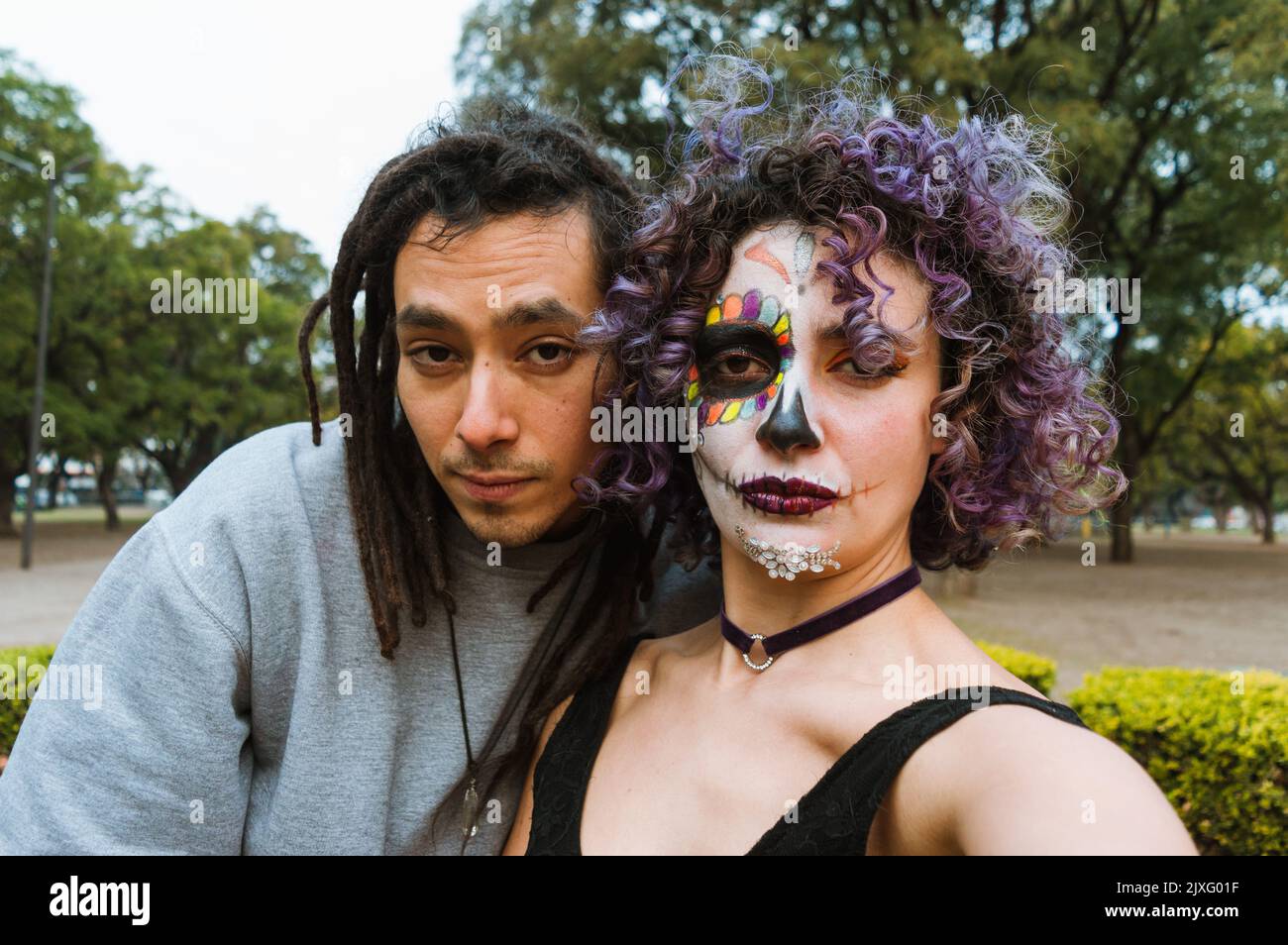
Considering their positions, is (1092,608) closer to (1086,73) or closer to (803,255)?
(1086,73)

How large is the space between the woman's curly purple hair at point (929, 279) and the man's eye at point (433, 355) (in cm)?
38

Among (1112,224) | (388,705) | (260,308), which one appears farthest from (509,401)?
(260,308)

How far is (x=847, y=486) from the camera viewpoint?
1.98m

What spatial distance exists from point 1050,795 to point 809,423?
0.82 metres

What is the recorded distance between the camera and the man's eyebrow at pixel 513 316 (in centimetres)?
229

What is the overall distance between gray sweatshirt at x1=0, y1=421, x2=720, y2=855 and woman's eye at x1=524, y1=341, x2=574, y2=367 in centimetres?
54

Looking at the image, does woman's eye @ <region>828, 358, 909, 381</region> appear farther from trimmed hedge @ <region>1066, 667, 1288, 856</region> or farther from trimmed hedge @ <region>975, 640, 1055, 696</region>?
trimmed hedge @ <region>975, 640, 1055, 696</region>

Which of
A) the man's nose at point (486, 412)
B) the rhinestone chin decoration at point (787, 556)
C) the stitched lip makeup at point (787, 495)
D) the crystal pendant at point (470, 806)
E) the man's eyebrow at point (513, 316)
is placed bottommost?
the crystal pendant at point (470, 806)

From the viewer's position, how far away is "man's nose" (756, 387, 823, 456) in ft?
6.46

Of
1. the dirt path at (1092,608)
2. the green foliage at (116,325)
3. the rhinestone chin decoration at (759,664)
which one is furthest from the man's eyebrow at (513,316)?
the green foliage at (116,325)

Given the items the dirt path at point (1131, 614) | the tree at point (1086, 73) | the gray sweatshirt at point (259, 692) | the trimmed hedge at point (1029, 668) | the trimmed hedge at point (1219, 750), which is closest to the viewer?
the gray sweatshirt at point (259, 692)

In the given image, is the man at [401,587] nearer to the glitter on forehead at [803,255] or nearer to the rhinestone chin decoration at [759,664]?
the rhinestone chin decoration at [759,664]

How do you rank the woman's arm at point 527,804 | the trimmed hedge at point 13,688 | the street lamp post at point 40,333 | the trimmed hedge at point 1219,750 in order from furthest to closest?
the street lamp post at point 40,333, the trimmed hedge at point 13,688, the trimmed hedge at point 1219,750, the woman's arm at point 527,804
